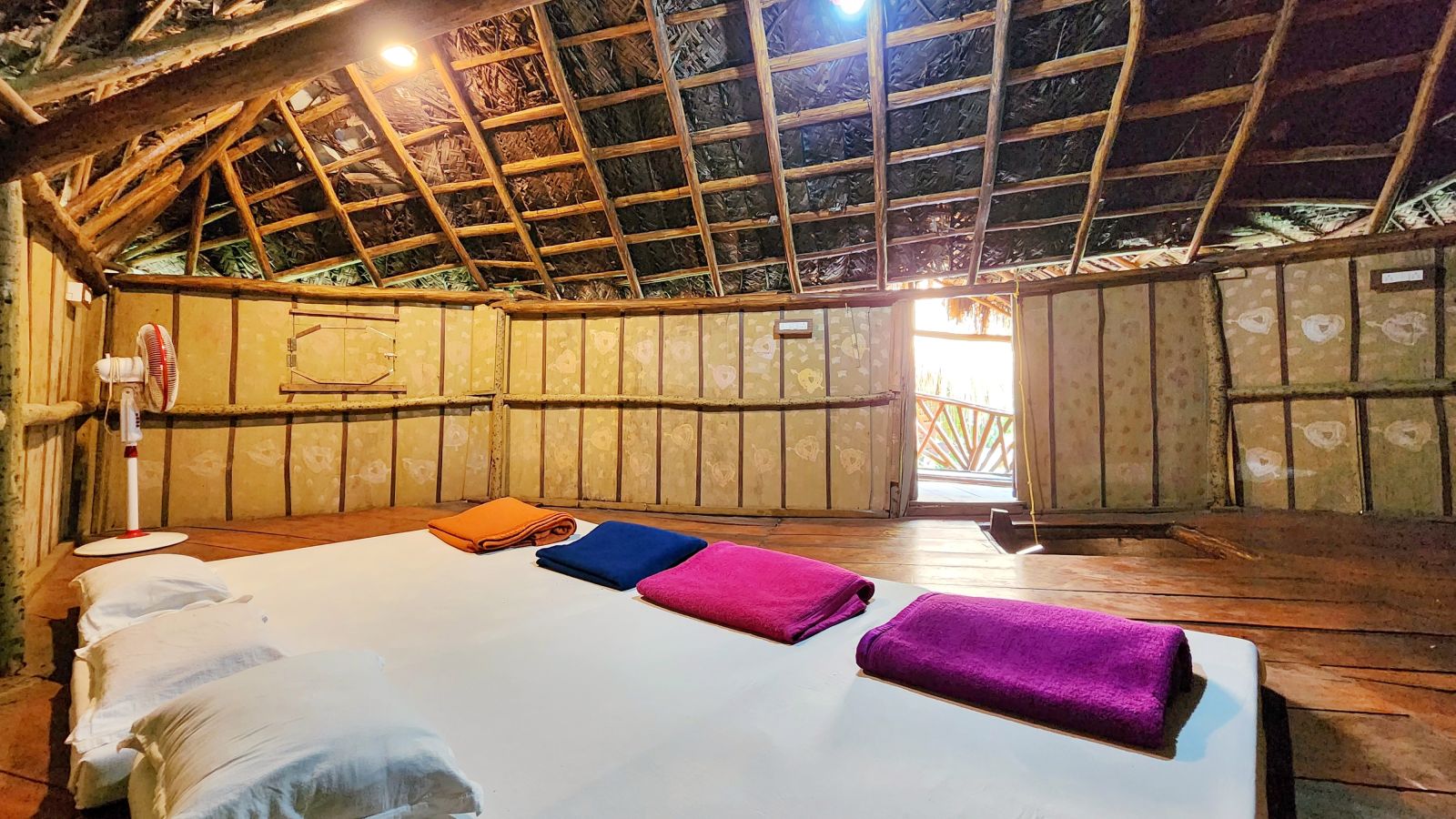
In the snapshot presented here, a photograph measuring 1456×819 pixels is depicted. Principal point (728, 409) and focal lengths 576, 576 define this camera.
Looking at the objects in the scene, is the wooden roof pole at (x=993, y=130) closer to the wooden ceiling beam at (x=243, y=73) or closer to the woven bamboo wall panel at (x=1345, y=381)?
the woven bamboo wall panel at (x=1345, y=381)

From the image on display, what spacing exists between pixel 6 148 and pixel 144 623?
131 centimetres

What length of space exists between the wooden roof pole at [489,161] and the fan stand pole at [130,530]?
2.42m

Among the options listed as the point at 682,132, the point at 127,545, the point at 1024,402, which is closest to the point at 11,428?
the point at 127,545

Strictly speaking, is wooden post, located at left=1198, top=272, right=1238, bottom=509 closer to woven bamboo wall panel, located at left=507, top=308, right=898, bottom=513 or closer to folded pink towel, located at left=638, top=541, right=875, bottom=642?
woven bamboo wall panel, located at left=507, top=308, right=898, bottom=513

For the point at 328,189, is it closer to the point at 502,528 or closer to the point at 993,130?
the point at 502,528

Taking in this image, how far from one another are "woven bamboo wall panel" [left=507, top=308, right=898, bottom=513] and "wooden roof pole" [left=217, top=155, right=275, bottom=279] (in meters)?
1.80

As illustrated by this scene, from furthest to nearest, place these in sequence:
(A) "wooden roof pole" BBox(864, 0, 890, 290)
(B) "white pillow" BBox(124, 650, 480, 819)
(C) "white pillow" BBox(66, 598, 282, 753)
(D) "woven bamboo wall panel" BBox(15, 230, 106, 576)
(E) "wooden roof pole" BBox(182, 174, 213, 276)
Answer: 1. (E) "wooden roof pole" BBox(182, 174, 213, 276)
2. (A) "wooden roof pole" BBox(864, 0, 890, 290)
3. (D) "woven bamboo wall panel" BBox(15, 230, 106, 576)
4. (C) "white pillow" BBox(66, 598, 282, 753)
5. (B) "white pillow" BBox(124, 650, 480, 819)

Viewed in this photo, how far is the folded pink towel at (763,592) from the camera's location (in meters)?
1.61

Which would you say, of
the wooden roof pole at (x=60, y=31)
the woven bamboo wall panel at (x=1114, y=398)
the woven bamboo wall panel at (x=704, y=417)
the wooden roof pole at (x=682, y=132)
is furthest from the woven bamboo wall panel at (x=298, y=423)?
the woven bamboo wall panel at (x=1114, y=398)

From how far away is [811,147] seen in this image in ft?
13.2

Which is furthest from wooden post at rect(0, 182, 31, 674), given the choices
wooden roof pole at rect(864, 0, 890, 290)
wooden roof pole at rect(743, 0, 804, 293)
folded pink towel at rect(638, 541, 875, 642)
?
wooden roof pole at rect(864, 0, 890, 290)

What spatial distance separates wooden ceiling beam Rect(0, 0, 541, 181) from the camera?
1.50 m

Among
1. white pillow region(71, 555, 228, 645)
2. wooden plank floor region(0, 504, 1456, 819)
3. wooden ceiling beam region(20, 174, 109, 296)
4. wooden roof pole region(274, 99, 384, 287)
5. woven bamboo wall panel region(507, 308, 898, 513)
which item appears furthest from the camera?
woven bamboo wall panel region(507, 308, 898, 513)

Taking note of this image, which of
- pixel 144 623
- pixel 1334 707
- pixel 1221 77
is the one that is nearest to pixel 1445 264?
pixel 1221 77
